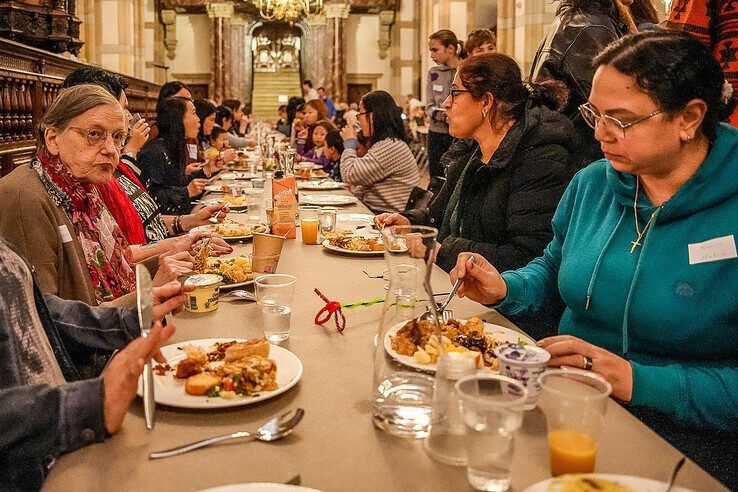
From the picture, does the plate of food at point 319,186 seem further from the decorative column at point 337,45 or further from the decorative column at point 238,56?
the decorative column at point 238,56

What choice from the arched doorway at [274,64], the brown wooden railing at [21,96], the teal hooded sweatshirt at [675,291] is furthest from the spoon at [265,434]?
the arched doorway at [274,64]

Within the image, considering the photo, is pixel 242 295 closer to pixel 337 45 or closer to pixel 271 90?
pixel 337 45

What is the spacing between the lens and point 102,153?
7.47ft

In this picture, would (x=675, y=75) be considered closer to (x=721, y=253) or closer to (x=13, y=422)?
(x=721, y=253)

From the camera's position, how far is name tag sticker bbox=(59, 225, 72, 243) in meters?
2.09

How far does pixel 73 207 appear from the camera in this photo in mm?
2246

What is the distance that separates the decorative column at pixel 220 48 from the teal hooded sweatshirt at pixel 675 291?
18.2 meters

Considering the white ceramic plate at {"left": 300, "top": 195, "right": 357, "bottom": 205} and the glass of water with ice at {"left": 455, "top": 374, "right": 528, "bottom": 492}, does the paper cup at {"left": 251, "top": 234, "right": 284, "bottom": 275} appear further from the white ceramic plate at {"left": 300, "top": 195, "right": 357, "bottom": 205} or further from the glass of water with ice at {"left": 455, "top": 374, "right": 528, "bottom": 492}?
the white ceramic plate at {"left": 300, "top": 195, "right": 357, "bottom": 205}

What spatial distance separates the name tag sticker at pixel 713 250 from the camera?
5.18 feet

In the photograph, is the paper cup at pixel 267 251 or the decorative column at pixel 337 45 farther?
the decorative column at pixel 337 45

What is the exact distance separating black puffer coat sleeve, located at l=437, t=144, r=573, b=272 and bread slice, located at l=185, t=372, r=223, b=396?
1.48 m

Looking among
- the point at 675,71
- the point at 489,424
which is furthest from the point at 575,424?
the point at 675,71

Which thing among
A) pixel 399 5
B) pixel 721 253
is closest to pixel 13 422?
pixel 721 253

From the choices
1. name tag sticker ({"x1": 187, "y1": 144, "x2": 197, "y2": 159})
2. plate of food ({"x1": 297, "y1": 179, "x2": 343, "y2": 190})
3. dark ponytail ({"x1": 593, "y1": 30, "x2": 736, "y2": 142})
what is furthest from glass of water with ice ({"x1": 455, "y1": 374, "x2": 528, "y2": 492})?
name tag sticker ({"x1": 187, "y1": 144, "x2": 197, "y2": 159})
